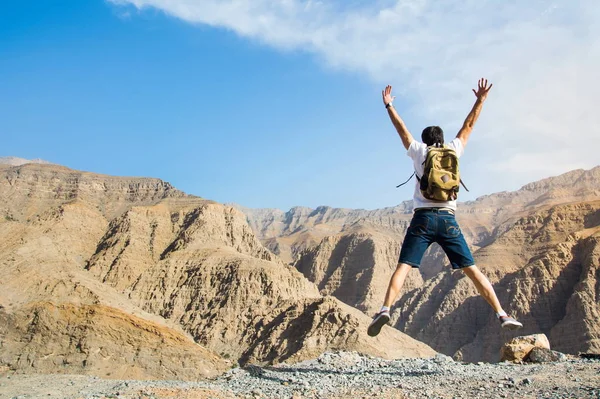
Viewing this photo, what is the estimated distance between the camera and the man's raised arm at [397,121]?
7.90 m

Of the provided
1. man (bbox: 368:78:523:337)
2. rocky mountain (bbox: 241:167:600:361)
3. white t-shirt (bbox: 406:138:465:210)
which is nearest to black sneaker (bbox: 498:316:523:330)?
man (bbox: 368:78:523:337)

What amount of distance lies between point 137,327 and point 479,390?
33.0 m

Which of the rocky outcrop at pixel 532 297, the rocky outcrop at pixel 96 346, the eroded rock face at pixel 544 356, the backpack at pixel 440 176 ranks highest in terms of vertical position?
the rocky outcrop at pixel 532 297

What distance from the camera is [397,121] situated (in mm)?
7992

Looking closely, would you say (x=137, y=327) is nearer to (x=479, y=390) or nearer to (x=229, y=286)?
(x=229, y=286)

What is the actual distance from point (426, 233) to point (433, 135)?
4.61ft

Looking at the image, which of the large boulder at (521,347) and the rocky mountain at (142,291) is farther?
the rocky mountain at (142,291)

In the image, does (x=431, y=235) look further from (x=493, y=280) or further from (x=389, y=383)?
(x=493, y=280)

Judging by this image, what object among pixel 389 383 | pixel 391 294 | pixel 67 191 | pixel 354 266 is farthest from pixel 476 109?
pixel 354 266

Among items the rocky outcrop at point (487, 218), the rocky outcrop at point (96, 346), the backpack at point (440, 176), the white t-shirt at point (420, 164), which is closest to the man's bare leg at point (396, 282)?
the white t-shirt at point (420, 164)

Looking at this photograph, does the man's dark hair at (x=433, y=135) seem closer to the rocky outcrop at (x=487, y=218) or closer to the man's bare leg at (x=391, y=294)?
the man's bare leg at (x=391, y=294)

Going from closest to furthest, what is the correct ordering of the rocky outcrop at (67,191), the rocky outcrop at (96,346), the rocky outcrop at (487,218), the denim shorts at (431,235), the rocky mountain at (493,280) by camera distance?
the denim shorts at (431,235), the rocky outcrop at (96,346), the rocky mountain at (493,280), the rocky outcrop at (67,191), the rocky outcrop at (487,218)

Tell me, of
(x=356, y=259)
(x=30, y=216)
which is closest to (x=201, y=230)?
(x=30, y=216)

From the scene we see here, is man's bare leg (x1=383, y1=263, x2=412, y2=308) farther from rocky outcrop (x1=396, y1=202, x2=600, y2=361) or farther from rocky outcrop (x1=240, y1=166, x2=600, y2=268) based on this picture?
rocky outcrop (x1=240, y1=166, x2=600, y2=268)
